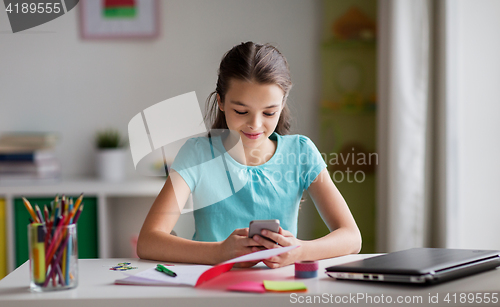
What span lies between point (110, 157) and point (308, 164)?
1419mm

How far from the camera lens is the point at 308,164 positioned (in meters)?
1.33

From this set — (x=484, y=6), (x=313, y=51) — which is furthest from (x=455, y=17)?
(x=313, y=51)

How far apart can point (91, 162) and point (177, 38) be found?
0.82 metres

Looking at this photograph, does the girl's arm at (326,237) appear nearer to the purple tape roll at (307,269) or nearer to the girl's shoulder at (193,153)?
the purple tape roll at (307,269)

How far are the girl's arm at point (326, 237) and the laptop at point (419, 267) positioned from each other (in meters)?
0.14

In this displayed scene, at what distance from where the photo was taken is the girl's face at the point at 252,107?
1.19 m

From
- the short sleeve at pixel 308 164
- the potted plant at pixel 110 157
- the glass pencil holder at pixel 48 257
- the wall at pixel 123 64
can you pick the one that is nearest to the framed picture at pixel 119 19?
the wall at pixel 123 64

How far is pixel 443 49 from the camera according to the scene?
2078mm

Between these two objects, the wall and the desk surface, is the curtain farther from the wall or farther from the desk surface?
the desk surface

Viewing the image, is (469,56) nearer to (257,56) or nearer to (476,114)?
(476,114)

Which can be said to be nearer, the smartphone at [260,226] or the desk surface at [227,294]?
the desk surface at [227,294]

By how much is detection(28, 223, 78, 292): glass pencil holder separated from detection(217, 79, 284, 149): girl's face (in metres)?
0.58

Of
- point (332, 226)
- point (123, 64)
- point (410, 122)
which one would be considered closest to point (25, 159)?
point (123, 64)

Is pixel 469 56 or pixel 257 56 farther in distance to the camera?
pixel 469 56
